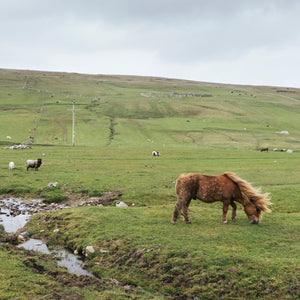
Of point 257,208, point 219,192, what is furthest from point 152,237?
point 257,208

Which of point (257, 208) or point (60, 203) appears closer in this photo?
point (257, 208)

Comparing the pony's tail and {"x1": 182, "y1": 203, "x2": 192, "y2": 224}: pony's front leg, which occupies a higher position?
the pony's tail

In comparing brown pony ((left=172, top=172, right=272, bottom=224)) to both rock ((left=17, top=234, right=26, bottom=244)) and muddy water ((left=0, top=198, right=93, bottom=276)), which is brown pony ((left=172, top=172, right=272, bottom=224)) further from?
rock ((left=17, top=234, right=26, bottom=244))

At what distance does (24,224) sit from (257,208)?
13.2 meters

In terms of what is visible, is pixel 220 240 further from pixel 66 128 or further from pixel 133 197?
pixel 66 128

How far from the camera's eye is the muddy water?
43.1ft

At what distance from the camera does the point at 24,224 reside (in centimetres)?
1823

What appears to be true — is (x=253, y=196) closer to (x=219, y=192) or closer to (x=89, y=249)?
(x=219, y=192)

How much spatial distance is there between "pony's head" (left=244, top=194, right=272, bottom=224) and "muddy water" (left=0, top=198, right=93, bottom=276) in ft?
27.3

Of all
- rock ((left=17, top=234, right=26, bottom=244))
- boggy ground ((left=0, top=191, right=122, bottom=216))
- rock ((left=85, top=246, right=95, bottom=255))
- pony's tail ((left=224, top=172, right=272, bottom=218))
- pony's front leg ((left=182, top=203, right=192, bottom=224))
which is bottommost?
boggy ground ((left=0, top=191, right=122, bottom=216))

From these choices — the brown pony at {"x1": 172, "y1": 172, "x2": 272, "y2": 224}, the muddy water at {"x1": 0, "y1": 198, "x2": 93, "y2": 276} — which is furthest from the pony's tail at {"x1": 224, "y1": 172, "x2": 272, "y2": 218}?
the muddy water at {"x1": 0, "y1": 198, "x2": 93, "y2": 276}

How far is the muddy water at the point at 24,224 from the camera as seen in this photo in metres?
13.1

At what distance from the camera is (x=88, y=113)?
108812 millimetres

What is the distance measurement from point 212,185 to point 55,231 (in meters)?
8.59
